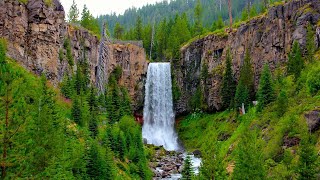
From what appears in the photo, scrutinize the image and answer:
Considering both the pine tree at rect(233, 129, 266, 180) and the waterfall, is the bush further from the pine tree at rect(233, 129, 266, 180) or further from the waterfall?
the waterfall

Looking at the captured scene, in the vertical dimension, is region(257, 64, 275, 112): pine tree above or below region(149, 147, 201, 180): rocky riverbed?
above

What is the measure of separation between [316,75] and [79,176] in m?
28.5

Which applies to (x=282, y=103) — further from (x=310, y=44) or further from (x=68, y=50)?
(x=68, y=50)

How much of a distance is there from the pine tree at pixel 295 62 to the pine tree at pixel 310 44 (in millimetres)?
1260

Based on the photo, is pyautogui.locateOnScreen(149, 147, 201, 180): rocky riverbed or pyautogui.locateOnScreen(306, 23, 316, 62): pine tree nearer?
pyautogui.locateOnScreen(149, 147, 201, 180): rocky riverbed

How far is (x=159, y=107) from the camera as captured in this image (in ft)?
247

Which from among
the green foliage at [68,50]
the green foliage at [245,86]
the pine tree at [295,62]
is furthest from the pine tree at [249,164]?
the green foliage at [68,50]

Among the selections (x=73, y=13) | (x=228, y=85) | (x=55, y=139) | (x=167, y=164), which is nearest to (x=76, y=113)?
(x=167, y=164)

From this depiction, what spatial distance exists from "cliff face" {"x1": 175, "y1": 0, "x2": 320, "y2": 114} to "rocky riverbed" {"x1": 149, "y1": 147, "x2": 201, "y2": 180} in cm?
1423

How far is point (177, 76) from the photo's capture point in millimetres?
77562

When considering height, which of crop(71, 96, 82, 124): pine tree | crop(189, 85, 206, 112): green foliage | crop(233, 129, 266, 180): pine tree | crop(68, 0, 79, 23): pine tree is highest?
crop(68, 0, 79, 23): pine tree

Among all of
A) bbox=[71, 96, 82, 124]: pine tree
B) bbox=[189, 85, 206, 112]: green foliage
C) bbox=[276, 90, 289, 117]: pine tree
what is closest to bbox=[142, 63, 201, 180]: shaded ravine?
bbox=[189, 85, 206, 112]: green foliage

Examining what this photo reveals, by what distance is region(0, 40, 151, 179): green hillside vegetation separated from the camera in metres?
15.2

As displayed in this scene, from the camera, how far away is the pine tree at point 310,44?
46.8 m
